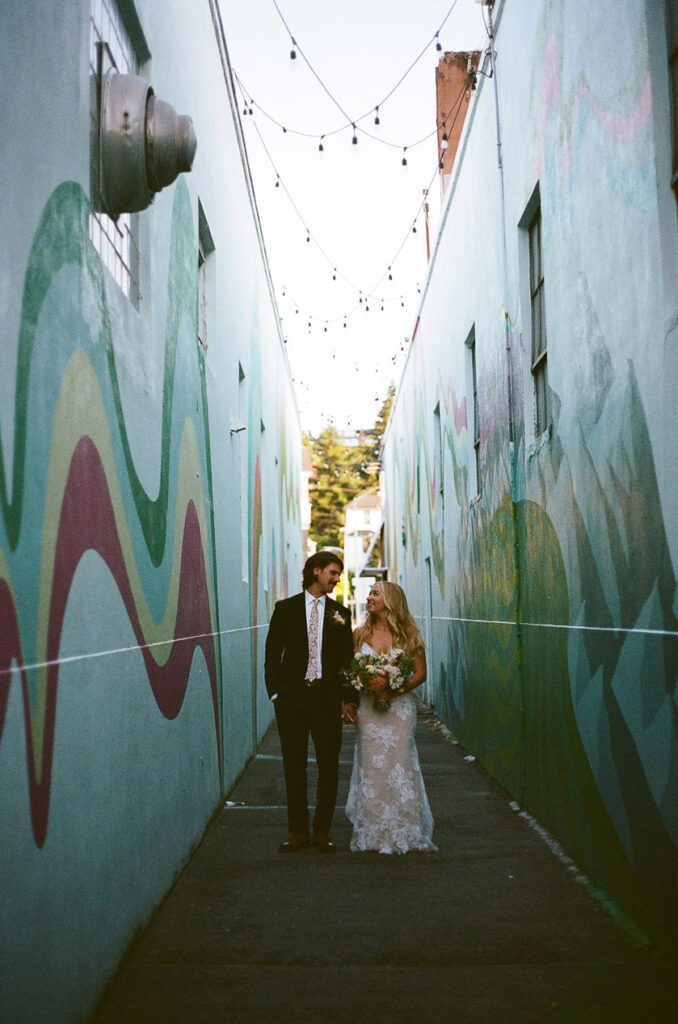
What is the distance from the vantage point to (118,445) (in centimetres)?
495

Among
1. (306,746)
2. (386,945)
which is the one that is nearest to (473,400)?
(306,746)

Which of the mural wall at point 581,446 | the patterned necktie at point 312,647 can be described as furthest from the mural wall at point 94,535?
the mural wall at point 581,446

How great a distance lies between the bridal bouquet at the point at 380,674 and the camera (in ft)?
23.5

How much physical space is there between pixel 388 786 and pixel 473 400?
589 cm

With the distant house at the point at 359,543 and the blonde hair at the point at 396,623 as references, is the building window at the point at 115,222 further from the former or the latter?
the distant house at the point at 359,543

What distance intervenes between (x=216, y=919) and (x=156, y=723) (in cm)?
105

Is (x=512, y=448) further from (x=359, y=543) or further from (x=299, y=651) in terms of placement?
(x=359, y=543)

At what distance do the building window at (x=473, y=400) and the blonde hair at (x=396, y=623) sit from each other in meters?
3.96

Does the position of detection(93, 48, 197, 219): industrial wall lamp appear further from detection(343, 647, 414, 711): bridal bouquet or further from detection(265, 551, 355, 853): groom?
detection(343, 647, 414, 711): bridal bouquet

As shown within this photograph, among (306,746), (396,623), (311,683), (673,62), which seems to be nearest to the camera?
(673,62)

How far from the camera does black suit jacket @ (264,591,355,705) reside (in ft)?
24.1

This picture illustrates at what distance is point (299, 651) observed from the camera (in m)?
7.41

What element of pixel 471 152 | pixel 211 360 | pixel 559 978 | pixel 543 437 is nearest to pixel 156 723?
pixel 559 978

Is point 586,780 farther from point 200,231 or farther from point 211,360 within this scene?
point 200,231
